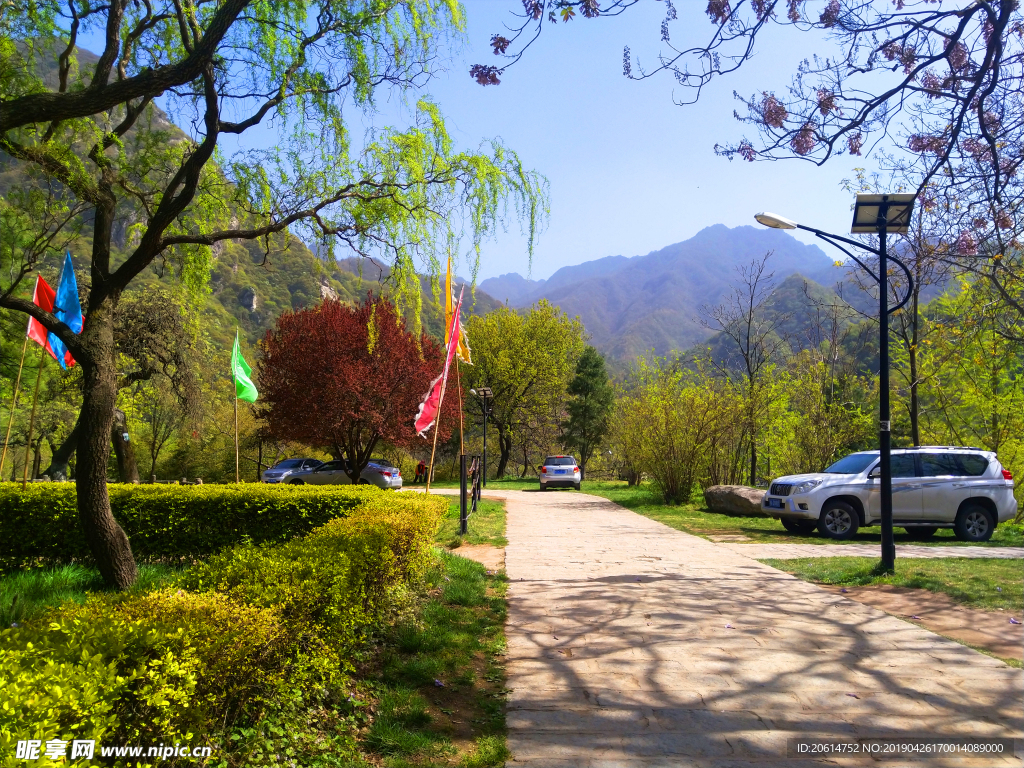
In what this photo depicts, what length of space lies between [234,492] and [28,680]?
7798 mm

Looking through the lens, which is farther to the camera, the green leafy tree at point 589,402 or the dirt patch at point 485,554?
the green leafy tree at point 589,402

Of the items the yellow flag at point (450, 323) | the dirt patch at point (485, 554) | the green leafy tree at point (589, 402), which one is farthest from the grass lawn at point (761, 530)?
the green leafy tree at point (589, 402)

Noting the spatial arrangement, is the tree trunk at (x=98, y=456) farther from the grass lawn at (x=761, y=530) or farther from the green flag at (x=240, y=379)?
the grass lawn at (x=761, y=530)

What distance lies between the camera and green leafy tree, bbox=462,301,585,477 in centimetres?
3672

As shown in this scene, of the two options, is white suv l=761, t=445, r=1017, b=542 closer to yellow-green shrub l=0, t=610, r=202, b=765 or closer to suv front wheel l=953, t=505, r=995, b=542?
suv front wheel l=953, t=505, r=995, b=542

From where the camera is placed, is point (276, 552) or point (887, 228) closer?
point (276, 552)

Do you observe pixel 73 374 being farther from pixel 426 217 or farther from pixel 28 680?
pixel 28 680

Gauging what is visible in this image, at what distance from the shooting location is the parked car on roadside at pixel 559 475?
92.4 feet

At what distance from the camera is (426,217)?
6.99 meters

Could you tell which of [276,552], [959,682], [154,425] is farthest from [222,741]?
[154,425]

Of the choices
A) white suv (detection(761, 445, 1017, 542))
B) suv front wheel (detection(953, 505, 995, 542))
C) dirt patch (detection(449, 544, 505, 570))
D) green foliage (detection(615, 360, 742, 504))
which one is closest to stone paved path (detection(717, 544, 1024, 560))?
white suv (detection(761, 445, 1017, 542))

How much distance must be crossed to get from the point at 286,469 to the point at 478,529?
A: 15618 mm

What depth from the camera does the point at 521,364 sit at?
3653cm

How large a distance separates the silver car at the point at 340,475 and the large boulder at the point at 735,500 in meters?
12.5
